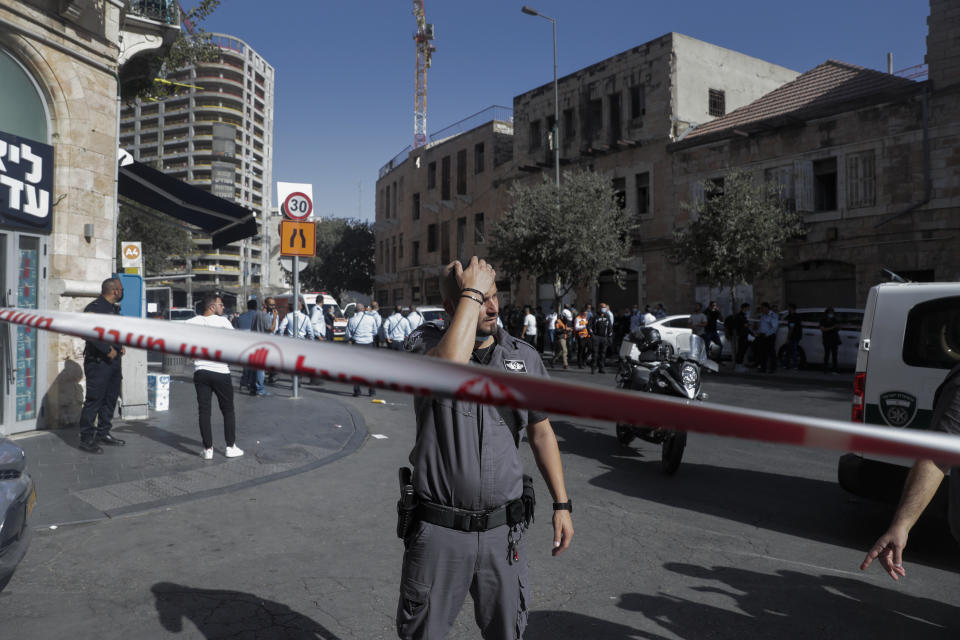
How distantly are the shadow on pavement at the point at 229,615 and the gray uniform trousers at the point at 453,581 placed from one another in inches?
51.1

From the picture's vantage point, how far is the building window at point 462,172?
41.0m

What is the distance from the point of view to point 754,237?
20.8 m

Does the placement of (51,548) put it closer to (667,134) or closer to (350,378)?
(350,378)

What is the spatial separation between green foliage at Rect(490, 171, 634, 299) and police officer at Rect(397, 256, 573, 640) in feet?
76.4

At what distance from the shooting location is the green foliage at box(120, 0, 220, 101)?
12.7 meters

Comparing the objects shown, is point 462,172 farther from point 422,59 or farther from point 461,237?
point 422,59

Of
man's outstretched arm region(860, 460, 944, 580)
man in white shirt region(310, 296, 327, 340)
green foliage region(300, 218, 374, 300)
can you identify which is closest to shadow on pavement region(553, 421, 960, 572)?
man's outstretched arm region(860, 460, 944, 580)

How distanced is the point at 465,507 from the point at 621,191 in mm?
29459

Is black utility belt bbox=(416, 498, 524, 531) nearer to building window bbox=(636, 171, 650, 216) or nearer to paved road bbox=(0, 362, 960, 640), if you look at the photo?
paved road bbox=(0, 362, 960, 640)

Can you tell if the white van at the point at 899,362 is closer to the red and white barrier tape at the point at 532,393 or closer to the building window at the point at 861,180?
the red and white barrier tape at the point at 532,393

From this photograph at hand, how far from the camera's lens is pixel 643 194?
98.2 feet

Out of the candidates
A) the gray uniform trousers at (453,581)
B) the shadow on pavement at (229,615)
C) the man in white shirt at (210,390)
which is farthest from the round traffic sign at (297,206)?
the gray uniform trousers at (453,581)

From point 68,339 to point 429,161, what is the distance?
122ft

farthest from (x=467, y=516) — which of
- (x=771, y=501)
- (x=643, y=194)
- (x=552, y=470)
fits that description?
(x=643, y=194)
